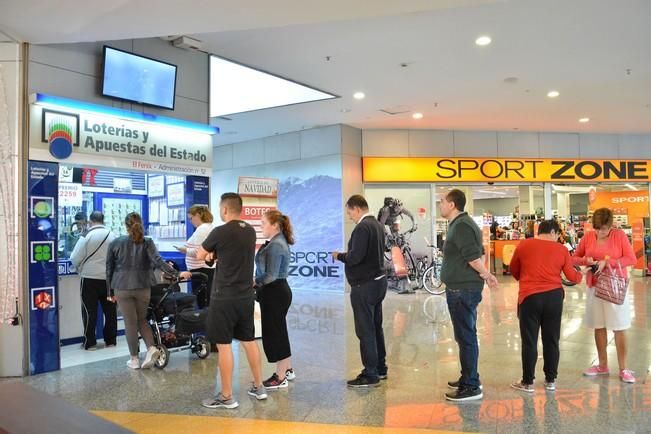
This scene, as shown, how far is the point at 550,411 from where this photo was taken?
3.51 meters

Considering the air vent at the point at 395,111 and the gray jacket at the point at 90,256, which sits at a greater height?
the air vent at the point at 395,111

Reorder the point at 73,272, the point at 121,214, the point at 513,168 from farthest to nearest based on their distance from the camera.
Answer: the point at 513,168 < the point at 121,214 < the point at 73,272

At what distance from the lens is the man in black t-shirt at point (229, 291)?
11.9 feet

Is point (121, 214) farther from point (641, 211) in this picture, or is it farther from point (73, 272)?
point (641, 211)

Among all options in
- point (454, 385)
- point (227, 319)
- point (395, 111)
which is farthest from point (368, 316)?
point (395, 111)

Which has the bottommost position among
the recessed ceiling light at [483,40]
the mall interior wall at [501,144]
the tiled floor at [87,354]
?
the tiled floor at [87,354]

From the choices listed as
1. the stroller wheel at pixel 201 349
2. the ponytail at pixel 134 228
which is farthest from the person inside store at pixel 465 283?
the ponytail at pixel 134 228

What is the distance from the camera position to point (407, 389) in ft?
13.3

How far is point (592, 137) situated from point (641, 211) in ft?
8.28

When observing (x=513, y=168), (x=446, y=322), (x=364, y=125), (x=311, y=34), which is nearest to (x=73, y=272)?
(x=311, y=34)

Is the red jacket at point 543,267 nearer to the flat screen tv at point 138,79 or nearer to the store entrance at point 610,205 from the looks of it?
the flat screen tv at point 138,79

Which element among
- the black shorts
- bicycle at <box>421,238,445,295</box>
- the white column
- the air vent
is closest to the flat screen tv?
the black shorts

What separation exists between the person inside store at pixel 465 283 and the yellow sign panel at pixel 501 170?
26.6 feet

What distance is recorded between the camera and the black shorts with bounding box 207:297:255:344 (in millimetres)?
3619
